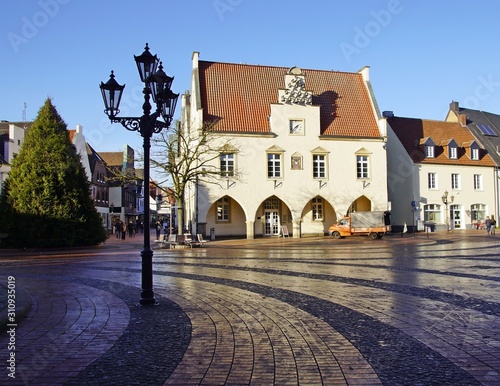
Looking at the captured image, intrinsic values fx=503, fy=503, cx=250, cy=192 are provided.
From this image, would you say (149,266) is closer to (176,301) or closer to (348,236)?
(176,301)

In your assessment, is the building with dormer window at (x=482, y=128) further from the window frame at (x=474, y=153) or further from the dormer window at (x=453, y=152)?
the dormer window at (x=453, y=152)

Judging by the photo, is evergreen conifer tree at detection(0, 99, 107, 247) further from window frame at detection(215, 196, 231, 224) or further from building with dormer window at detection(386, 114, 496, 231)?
building with dormer window at detection(386, 114, 496, 231)

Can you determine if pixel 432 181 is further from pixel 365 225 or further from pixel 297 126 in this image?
pixel 297 126

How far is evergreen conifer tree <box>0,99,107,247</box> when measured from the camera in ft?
98.6

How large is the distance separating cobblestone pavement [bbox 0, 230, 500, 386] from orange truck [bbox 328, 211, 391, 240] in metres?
24.8

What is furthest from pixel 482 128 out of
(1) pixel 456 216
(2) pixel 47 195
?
(2) pixel 47 195

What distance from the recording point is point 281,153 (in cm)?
4050

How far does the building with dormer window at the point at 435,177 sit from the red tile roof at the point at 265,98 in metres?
5.96

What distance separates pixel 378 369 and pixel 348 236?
118 ft

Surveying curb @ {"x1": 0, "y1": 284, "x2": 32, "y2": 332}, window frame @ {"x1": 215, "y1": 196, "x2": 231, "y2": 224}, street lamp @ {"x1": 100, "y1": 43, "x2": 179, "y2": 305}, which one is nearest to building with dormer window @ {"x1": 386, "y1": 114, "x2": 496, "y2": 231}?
window frame @ {"x1": 215, "y1": 196, "x2": 231, "y2": 224}

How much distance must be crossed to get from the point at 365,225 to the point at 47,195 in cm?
2262

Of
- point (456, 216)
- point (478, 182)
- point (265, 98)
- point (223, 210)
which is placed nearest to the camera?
point (223, 210)

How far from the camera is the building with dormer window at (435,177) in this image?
4694cm

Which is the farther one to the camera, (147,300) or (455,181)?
(455,181)
